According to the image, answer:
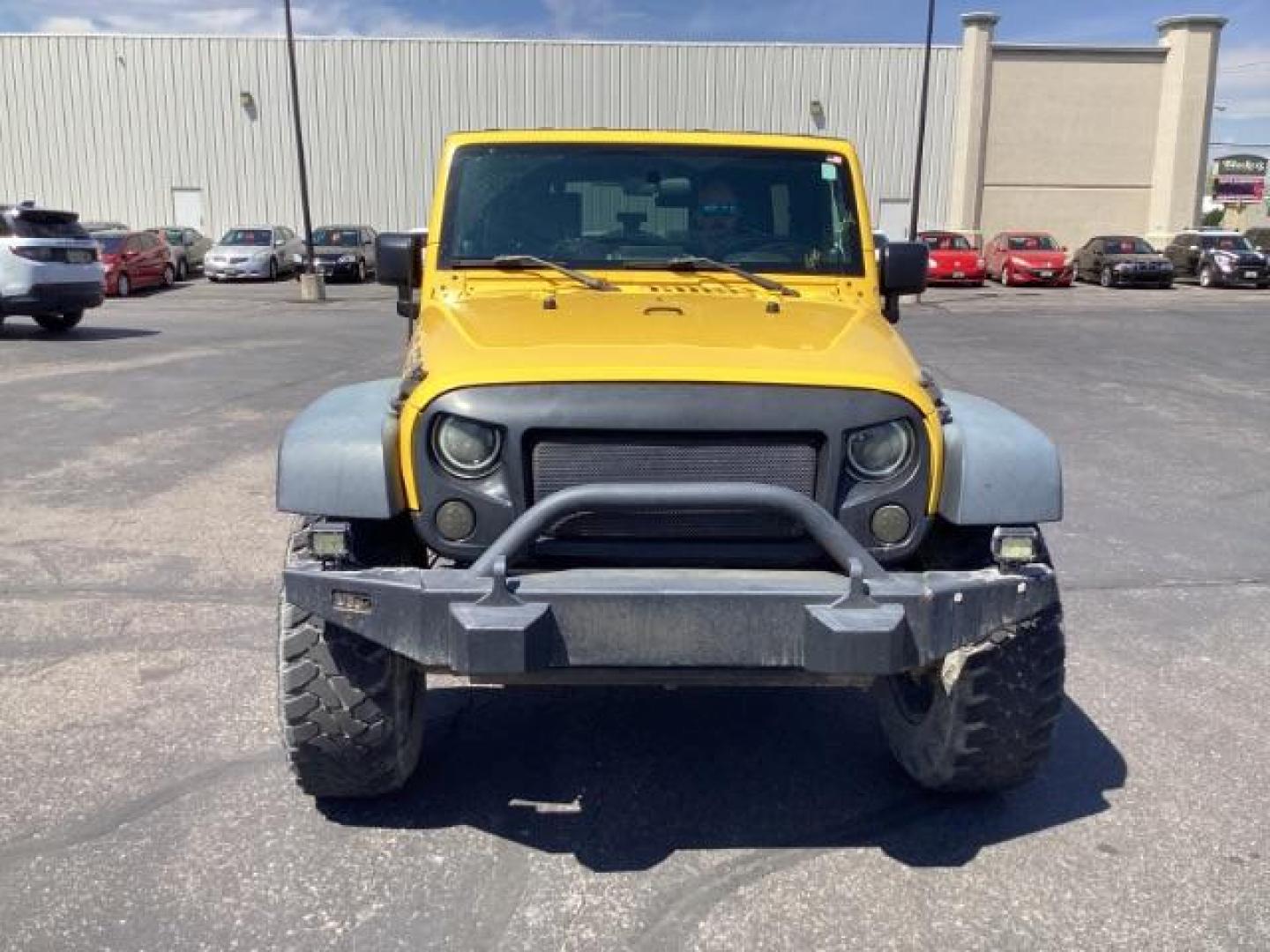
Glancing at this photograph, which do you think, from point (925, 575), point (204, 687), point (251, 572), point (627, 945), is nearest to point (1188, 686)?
point (925, 575)

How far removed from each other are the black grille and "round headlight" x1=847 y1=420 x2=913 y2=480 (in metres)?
0.13

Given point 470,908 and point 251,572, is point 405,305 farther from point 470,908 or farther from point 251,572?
point 470,908

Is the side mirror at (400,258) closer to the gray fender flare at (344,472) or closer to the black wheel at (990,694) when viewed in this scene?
the gray fender flare at (344,472)

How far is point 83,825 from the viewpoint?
3.34m

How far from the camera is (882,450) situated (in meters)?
3.10

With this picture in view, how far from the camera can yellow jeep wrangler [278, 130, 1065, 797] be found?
277cm

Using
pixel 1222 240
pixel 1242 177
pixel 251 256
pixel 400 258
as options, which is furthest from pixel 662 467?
pixel 1242 177

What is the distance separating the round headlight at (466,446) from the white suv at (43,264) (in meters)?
14.8

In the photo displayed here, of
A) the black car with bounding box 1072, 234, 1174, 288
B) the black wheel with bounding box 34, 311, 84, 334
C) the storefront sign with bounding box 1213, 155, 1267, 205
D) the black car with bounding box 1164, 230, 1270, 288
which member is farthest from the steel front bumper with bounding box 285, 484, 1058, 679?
the storefront sign with bounding box 1213, 155, 1267, 205

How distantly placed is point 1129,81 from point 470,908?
39157 mm

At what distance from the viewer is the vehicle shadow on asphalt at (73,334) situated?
1623cm

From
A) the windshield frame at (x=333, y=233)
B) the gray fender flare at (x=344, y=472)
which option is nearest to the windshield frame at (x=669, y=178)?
the gray fender flare at (x=344, y=472)

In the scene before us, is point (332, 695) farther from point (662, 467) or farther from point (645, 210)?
point (645, 210)

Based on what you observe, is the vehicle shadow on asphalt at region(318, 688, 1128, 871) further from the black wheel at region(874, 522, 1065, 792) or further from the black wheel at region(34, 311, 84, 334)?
the black wheel at region(34, 311, 84, 334)
